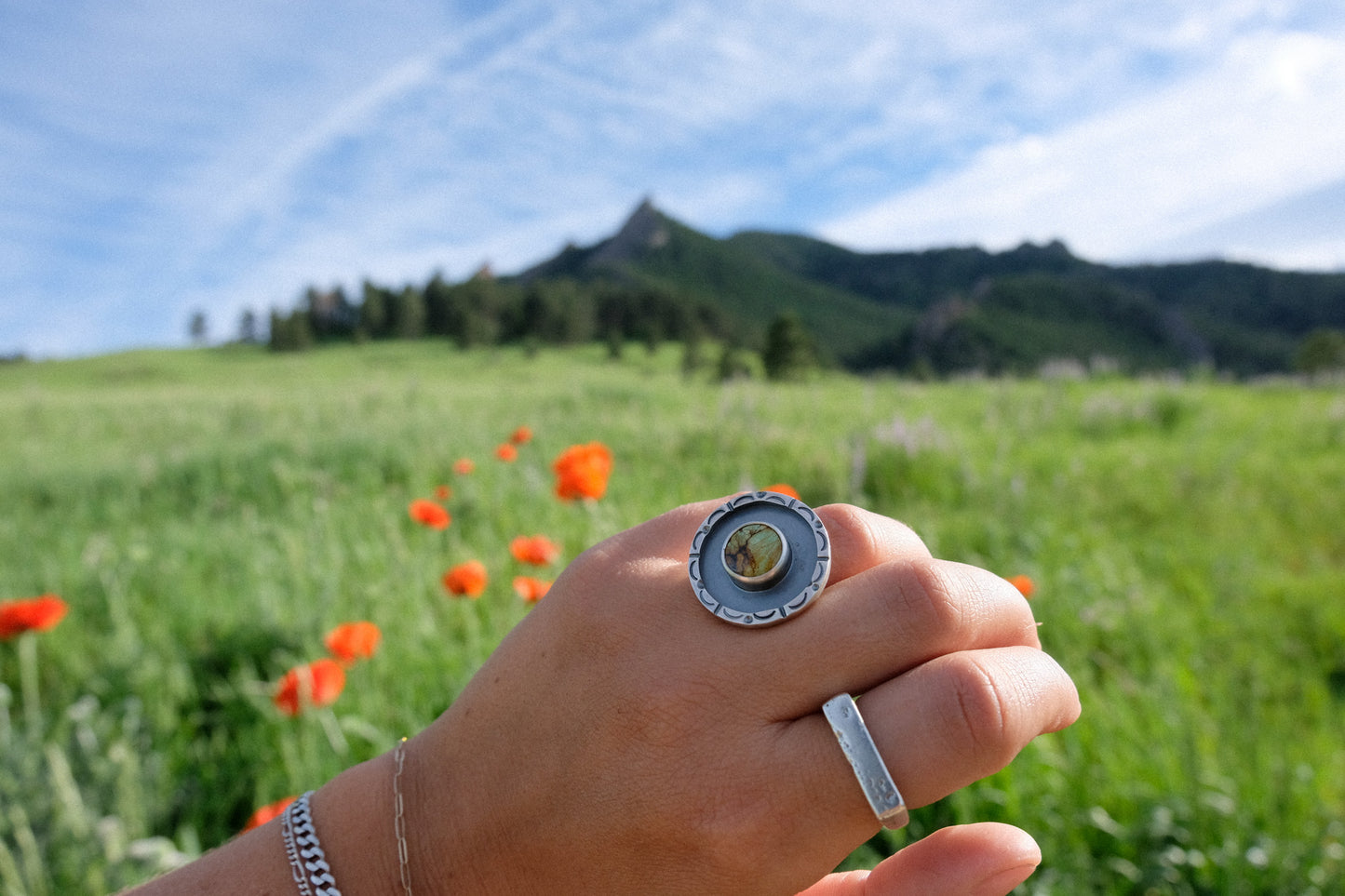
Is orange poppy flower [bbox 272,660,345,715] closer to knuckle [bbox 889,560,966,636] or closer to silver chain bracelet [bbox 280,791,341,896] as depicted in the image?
silver chain bracelet [bbox 280,791,341,896]

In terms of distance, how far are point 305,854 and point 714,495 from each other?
3.00m

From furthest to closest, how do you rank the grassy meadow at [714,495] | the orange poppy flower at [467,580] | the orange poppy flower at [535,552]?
the orange poppy flower at [467,580]
the orange poppy flower at [535,552]
the grassy meadow at [714,495]

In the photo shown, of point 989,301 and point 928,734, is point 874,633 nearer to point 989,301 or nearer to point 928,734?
point 928,734

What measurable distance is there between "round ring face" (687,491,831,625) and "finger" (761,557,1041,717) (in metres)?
0.03

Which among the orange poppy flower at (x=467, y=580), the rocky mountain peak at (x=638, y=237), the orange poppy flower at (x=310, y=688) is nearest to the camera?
the orange poppy flower at (x=310, y=688)

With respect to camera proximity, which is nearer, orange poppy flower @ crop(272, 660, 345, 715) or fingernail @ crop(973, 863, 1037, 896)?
fingernail @ crop(973, 863, 1037, 896)

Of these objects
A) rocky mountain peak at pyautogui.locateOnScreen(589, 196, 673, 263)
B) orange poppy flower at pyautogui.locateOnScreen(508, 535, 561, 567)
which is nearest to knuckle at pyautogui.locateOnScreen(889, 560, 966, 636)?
orange poppy flower at pyautogui.locateOnScreen(508, 535, 561, 567)

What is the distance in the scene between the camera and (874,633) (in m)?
0.72

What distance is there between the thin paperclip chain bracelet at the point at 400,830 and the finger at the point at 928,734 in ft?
1.72

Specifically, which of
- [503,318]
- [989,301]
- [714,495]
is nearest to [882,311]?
[989,301]

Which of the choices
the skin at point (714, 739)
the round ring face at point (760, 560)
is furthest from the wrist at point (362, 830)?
the round ring face at point (760, 560)

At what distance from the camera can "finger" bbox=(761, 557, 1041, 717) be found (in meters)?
0.72

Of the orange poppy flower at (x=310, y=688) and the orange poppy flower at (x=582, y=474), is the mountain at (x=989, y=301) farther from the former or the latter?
the orange poppy flower at (x=310, y=688)

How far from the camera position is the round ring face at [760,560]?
0.77 m
